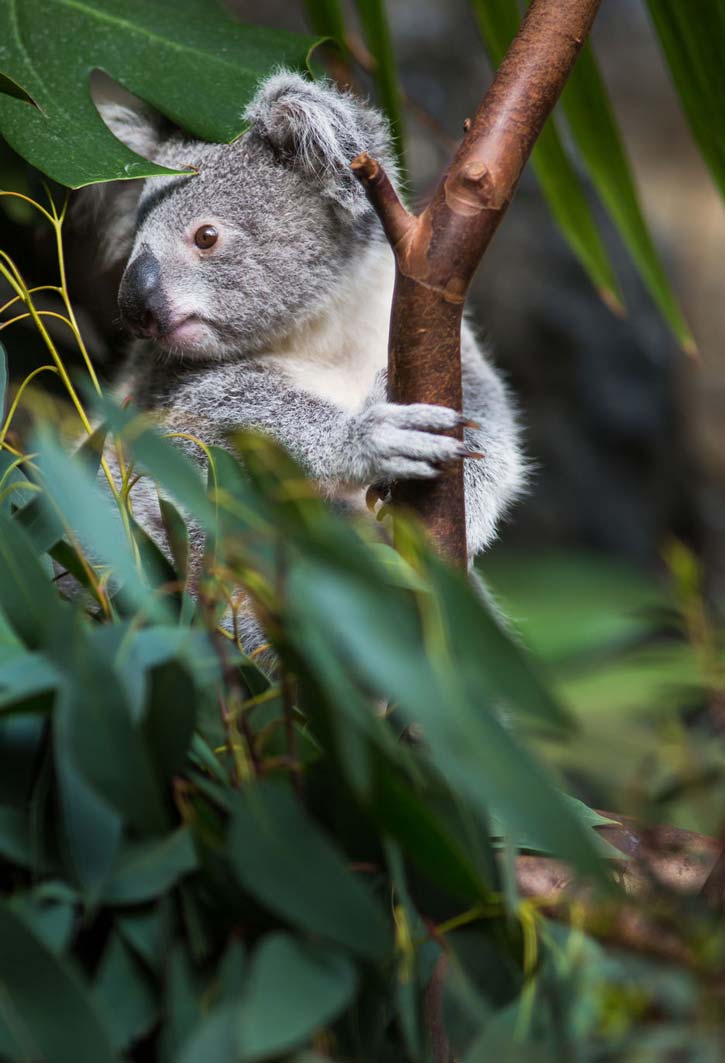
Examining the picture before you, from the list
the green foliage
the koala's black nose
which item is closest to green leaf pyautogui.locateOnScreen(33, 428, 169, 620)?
the koala's black nose

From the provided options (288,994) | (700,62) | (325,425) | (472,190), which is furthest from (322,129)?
(288,994)

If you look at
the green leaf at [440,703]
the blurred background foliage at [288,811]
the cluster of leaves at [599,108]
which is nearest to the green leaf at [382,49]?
the cluster of leaves at [599,108]

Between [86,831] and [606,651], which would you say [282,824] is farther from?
[606,651]

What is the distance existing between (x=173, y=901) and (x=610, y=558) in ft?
17.2

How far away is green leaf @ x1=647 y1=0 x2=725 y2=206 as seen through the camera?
5.71 feet

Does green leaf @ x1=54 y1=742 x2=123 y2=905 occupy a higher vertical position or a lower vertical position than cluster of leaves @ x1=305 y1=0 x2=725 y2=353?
lower

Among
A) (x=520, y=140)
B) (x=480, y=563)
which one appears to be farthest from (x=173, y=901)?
(x=480, y=563)

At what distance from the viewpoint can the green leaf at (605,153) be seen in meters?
1.96

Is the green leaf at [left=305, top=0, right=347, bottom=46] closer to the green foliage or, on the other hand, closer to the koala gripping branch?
the green foliage

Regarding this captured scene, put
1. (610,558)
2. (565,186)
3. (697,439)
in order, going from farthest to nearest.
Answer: (697,439), (610,558), (565,186)

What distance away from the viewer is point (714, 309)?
645cm

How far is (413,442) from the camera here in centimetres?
154

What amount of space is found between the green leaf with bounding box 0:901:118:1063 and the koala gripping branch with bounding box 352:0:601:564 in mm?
711

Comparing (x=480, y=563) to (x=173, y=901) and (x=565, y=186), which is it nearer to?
(x=565, y=186)
